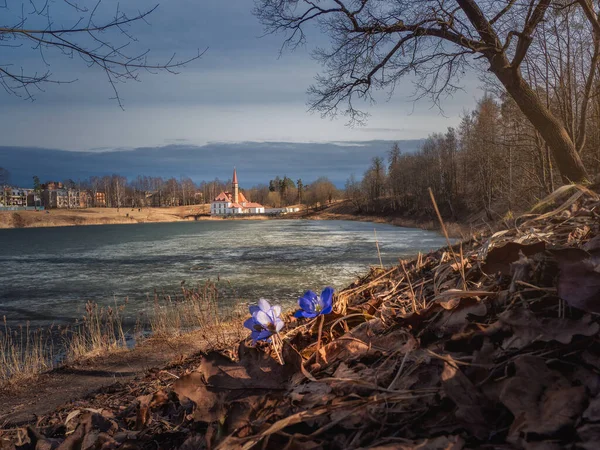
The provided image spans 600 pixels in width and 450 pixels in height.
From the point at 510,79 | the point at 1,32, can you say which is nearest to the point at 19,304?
Answer: the point at 1,32

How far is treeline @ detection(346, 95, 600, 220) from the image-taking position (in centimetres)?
1789

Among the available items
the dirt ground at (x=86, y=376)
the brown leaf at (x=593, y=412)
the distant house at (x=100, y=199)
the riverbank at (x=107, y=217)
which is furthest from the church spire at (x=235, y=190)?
the brown leaf at (x=593, y=412)

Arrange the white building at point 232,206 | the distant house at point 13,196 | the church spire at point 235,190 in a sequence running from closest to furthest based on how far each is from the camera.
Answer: the distant house at point 13,196 → the white building at point 232,206 → the church spire at point 235,190

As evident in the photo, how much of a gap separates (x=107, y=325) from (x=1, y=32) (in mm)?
9767

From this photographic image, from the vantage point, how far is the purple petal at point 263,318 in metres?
1.11

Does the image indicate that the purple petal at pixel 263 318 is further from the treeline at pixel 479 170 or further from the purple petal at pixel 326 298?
the treeline at pixel 479 170

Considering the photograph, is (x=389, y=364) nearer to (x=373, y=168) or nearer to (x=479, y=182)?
(x=479, y=182)

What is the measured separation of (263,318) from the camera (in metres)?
1.11

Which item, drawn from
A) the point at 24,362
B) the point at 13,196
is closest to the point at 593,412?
the point at 24,362

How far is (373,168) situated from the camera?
10925 centimetres

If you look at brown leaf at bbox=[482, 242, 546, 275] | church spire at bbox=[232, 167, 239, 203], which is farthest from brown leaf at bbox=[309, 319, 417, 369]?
church spire at bbox=[232, 167, 239, 203]

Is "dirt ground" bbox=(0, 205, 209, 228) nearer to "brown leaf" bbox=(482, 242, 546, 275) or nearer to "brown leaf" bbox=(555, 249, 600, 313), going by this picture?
"brown leaf" bbox=(482, 242, 546, 275)

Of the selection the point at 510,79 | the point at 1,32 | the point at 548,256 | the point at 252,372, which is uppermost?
the point at 510,79

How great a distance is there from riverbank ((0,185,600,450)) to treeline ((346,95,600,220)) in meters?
9.44
